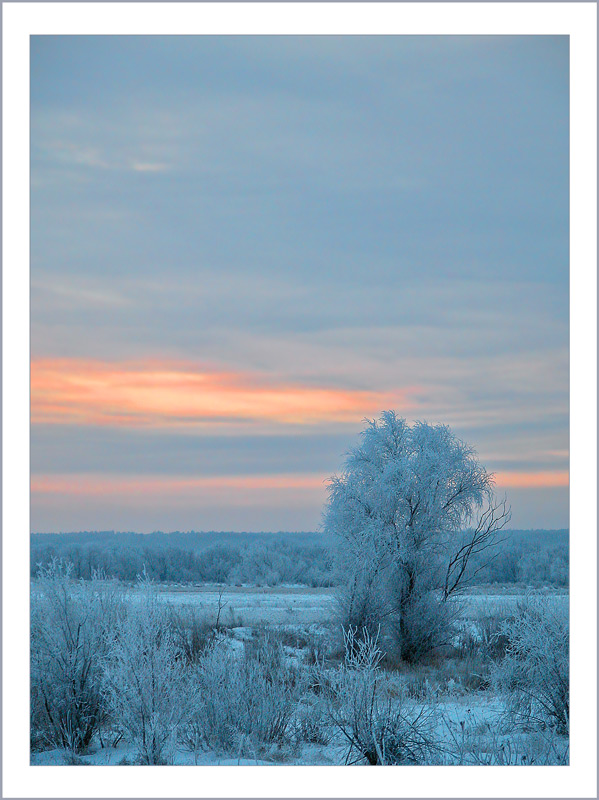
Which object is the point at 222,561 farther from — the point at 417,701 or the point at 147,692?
the point at 147,692

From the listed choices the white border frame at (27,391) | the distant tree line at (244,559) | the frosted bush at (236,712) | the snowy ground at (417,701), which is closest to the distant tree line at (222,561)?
the distant tree line at (244,559)

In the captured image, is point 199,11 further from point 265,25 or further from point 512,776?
point 512,776

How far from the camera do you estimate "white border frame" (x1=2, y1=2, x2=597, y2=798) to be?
4047mm

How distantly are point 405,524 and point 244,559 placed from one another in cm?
3475

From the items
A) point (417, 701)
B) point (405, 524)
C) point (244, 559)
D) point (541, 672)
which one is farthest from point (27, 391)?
point (244, 559)

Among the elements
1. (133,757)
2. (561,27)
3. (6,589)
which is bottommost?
(133,757)

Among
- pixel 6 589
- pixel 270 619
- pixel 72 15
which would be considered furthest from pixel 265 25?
pixel 270 619

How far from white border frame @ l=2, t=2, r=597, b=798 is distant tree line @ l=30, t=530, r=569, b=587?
26.8 metres

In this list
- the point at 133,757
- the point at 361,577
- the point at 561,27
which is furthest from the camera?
the point at 361,577

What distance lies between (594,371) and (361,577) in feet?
31.5

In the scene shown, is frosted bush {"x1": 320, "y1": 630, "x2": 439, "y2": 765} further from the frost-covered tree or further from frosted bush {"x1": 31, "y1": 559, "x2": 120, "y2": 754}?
the frost-covered tree

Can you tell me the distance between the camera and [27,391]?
169 inches

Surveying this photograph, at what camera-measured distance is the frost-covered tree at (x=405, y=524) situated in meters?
13.3

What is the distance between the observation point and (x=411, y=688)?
10102 millimetres
